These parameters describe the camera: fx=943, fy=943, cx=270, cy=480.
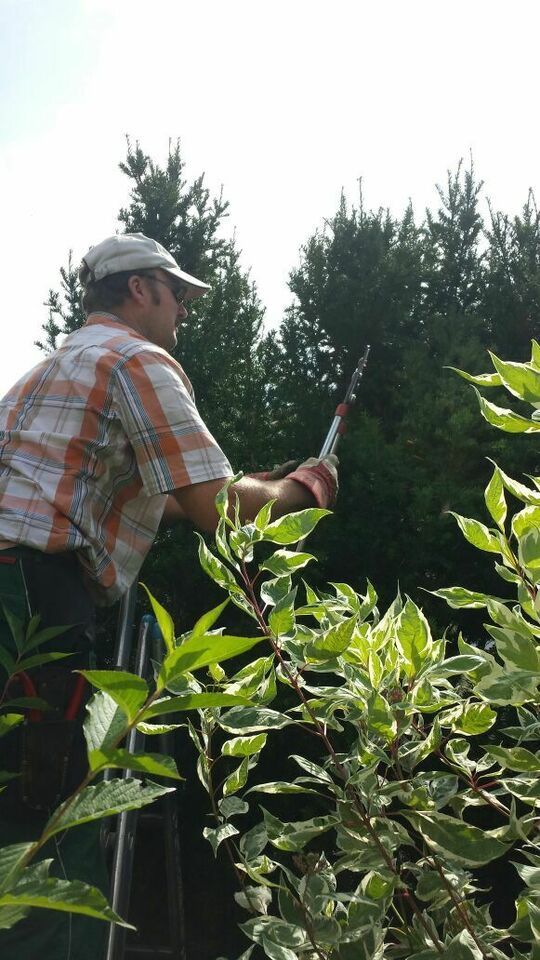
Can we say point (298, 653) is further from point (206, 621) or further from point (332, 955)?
point (206, 621)

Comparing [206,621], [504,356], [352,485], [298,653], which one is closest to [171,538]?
[352,485]

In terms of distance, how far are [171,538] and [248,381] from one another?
3.92 ft

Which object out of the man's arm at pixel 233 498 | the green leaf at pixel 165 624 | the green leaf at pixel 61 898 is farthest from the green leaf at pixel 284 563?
the man's arm at pixel 233 498

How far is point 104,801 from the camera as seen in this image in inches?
18.3

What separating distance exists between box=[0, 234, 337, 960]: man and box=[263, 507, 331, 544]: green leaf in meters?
1.05

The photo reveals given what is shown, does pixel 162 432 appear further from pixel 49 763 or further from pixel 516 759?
pixel 516 759

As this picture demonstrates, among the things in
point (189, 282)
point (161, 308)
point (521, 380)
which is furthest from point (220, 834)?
point (189, 282)

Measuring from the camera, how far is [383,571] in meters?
4.86

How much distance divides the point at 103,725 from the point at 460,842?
0.63 metres

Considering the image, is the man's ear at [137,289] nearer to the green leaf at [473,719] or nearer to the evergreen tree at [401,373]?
the green leaf at [473,719]

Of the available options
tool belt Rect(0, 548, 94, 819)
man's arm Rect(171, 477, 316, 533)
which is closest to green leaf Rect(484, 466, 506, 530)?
man's arm Rect(171, 477, 316, 533)

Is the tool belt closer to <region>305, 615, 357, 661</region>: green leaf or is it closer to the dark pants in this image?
the dark pants

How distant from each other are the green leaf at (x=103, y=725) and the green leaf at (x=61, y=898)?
0.06m

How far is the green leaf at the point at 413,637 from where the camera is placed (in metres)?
1.05
